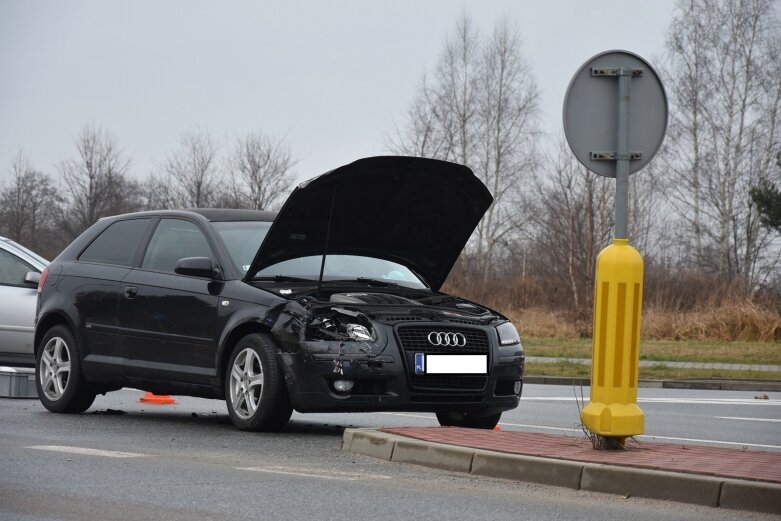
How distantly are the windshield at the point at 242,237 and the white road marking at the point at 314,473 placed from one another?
278 centimetres

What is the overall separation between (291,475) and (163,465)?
826mm

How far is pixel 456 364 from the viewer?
9.30 m

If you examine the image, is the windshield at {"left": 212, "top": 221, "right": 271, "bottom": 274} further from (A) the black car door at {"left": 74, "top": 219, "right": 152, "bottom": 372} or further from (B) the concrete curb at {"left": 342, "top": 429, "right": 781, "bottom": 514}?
(B) the concrete curb at {"left": 342, "top": 429, "right": 781, "bottom": 514}

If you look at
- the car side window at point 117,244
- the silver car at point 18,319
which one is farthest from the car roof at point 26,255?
the car side window at point 117,244

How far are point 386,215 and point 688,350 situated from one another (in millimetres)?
17041

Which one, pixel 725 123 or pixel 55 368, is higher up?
pixel 725 123

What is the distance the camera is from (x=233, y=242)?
10.2 meters

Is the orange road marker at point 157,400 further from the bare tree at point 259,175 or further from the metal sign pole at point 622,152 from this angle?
the bare tree at point 259,175

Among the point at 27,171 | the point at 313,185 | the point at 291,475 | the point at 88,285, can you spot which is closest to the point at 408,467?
the point at 291,475

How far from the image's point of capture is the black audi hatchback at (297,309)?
9.07 m

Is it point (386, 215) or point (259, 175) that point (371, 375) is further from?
point (259, 175)

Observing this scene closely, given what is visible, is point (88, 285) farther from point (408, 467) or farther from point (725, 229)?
point (725, 229)

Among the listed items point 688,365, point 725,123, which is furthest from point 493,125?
point 688,365

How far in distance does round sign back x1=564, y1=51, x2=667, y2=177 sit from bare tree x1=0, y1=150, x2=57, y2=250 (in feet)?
174
